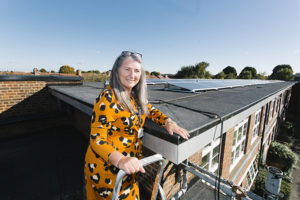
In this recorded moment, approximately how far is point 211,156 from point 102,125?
4416mm

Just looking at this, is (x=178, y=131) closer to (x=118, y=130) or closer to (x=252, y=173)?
(x=118, y=130)

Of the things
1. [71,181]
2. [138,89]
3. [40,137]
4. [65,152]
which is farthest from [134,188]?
[40,137]

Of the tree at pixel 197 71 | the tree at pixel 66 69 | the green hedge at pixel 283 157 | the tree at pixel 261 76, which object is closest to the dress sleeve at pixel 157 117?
the green hedge at pixel 283 157

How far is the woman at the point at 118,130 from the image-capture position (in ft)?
4.03

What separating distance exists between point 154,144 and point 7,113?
6.16 m

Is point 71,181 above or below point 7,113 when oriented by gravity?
below

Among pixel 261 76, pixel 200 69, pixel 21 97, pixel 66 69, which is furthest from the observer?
pixel 261 76

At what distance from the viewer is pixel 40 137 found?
5121 millimetres

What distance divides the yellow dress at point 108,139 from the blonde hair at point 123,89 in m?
0.06

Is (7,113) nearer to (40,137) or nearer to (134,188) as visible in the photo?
(40,137)

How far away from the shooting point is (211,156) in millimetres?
4547

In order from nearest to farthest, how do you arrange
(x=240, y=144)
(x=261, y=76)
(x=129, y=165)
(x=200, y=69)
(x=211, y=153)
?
(x=129, y=165), (x=211, y=153), (x=240, y=144), (x=200, y=69), (x=261, y=76)

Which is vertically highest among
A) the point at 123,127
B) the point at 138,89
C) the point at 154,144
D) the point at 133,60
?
the point at 133,60

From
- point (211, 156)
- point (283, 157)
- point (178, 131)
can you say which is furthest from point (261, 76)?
point (178, 131)
